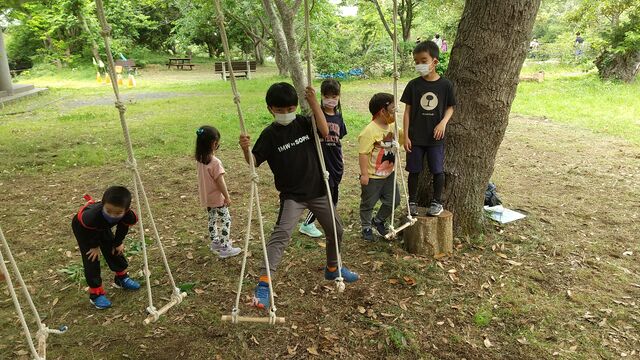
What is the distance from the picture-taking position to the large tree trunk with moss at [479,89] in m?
3.54

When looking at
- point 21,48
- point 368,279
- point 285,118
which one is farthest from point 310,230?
point 21,48

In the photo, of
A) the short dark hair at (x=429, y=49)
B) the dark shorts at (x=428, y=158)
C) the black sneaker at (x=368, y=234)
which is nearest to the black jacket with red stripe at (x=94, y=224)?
the black sneaker at (x=368, y=234)

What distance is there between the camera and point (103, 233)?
10.2 ft

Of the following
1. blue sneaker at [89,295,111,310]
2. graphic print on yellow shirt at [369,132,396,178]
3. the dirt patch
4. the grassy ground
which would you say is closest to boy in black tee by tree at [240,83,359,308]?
the grassy ground

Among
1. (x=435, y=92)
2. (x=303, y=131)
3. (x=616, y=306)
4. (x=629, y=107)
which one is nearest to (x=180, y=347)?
(x=303, y=131)

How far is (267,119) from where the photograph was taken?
9.41 meters

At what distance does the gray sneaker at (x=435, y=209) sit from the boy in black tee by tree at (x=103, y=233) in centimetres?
236

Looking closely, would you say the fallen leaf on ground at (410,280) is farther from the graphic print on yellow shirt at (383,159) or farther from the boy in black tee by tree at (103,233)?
the boy in black tee by tree at (103,233)

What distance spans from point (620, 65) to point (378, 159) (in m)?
14.1

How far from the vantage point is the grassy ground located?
2.86 meters

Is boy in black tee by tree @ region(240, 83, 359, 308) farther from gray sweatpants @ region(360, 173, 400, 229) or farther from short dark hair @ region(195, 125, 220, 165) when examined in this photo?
gray sweatpants @ region(360, 173, 400, 229)

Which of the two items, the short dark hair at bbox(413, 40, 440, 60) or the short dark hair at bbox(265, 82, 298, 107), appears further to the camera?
the short dark hair at bbox(413, 40, 440, 60)

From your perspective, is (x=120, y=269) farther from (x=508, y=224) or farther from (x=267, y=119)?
(x=267, y=119)

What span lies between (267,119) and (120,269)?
6409mm
